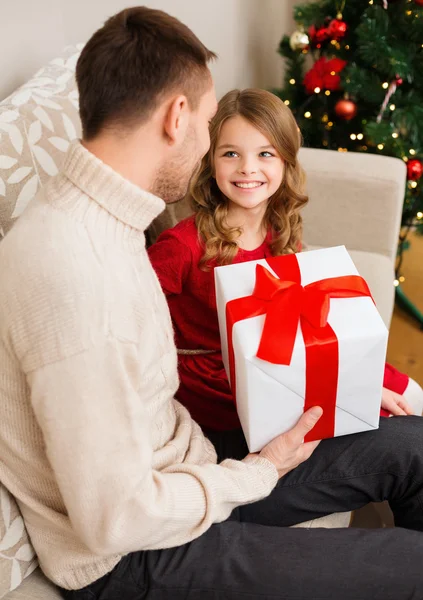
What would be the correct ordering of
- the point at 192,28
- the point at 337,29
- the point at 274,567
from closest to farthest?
the point at 274,567 < the point at 337,29 < the point at 192,28

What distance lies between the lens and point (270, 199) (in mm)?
1589

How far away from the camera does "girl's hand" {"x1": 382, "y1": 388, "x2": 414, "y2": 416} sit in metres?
1.43

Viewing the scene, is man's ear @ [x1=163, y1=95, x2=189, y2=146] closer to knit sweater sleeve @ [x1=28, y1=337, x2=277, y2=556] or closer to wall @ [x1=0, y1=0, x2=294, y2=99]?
knit sweater sleeve @ [x1=28, y1=337, x2=277, y2=556]

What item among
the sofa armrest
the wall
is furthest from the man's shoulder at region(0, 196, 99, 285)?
the sofa armrest

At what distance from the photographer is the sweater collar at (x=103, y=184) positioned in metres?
0.93

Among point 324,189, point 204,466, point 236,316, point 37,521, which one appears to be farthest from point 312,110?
point 37,521

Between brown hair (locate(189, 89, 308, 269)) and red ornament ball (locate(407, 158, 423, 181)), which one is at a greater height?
brown hair (locate(189, 89, 308, 269))

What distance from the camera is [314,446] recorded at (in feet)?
4.04

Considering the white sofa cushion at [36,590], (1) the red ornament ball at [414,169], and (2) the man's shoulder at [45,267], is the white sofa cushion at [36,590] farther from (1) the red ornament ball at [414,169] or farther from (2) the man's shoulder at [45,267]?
(1) the red ornament ball at [414,169]

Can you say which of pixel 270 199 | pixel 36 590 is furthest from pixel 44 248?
pixel 270 199

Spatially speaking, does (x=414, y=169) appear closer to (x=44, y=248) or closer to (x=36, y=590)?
(x=44, y=248)

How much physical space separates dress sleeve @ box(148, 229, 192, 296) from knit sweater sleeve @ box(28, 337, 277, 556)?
51cm

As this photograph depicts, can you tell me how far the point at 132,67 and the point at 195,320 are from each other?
701 mm

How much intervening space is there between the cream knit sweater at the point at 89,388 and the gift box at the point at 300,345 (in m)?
0.13
